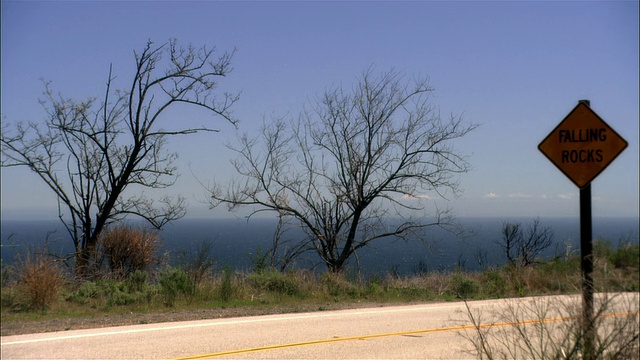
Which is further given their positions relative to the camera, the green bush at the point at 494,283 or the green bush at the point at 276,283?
the green bush at the point at 494,283

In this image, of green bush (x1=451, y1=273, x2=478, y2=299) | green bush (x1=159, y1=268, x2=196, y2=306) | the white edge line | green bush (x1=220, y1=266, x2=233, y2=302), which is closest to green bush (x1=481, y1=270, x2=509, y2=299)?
green bush (x1=451, y1=273, x2=478, y2=299)

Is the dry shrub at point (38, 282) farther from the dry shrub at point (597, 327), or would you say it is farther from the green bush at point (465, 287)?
the green bush at point (465, 287)

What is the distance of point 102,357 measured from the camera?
8.16m

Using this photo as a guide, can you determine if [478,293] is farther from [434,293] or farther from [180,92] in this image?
[180,92]

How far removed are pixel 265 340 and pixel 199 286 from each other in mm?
5442

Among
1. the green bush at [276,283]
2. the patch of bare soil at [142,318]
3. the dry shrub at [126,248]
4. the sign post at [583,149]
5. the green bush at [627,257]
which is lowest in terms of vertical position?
the patch of bare soil at [142,318]

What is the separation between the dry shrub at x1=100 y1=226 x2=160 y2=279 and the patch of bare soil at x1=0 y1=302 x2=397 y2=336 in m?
5.89

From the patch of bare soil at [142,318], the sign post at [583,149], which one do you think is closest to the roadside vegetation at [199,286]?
the patch of bare soil at [142,318]

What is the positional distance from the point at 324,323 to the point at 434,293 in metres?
6.21

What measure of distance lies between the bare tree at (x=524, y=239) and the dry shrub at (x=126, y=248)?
13.5m

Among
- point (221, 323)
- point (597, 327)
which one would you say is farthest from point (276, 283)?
point (597, 327)

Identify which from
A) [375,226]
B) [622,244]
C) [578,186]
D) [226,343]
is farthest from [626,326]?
[375,226]

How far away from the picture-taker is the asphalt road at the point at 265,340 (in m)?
8.50

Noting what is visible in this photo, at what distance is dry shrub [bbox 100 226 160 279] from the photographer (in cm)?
1798
